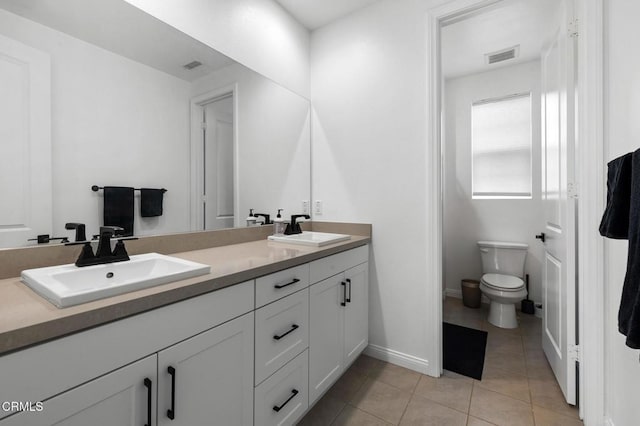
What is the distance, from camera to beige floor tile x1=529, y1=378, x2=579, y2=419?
1553 mm

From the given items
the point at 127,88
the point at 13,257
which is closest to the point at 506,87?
the point at 127,88

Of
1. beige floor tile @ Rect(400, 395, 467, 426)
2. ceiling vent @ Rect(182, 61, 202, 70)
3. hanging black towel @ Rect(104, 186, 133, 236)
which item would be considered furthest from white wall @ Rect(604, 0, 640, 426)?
hanging black towel @ Rect(104, 186, 133, 236)

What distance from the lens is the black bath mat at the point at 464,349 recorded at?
76.8 inches

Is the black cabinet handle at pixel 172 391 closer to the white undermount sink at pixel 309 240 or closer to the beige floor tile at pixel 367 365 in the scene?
the white undermount sink at pixel 309 240

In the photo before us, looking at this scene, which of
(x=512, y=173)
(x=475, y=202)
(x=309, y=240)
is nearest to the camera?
(x=309, y=240)

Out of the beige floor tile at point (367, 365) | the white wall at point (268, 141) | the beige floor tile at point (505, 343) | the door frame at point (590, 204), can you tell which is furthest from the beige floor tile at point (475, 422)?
the white wall at point (268, 141)

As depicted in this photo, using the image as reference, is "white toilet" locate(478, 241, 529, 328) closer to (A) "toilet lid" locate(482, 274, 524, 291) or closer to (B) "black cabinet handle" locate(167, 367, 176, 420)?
(A) "toilet lid" locate(482, 274, 524, 291)

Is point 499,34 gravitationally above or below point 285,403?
above

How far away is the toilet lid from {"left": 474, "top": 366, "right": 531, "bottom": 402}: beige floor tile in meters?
0.81

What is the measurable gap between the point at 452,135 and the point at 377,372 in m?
2.74

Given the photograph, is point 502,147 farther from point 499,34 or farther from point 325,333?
point 325,333

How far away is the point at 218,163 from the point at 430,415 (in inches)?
73.1

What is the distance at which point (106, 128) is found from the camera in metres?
1.20

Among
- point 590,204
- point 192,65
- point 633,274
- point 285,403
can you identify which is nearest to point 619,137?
point 590,204
